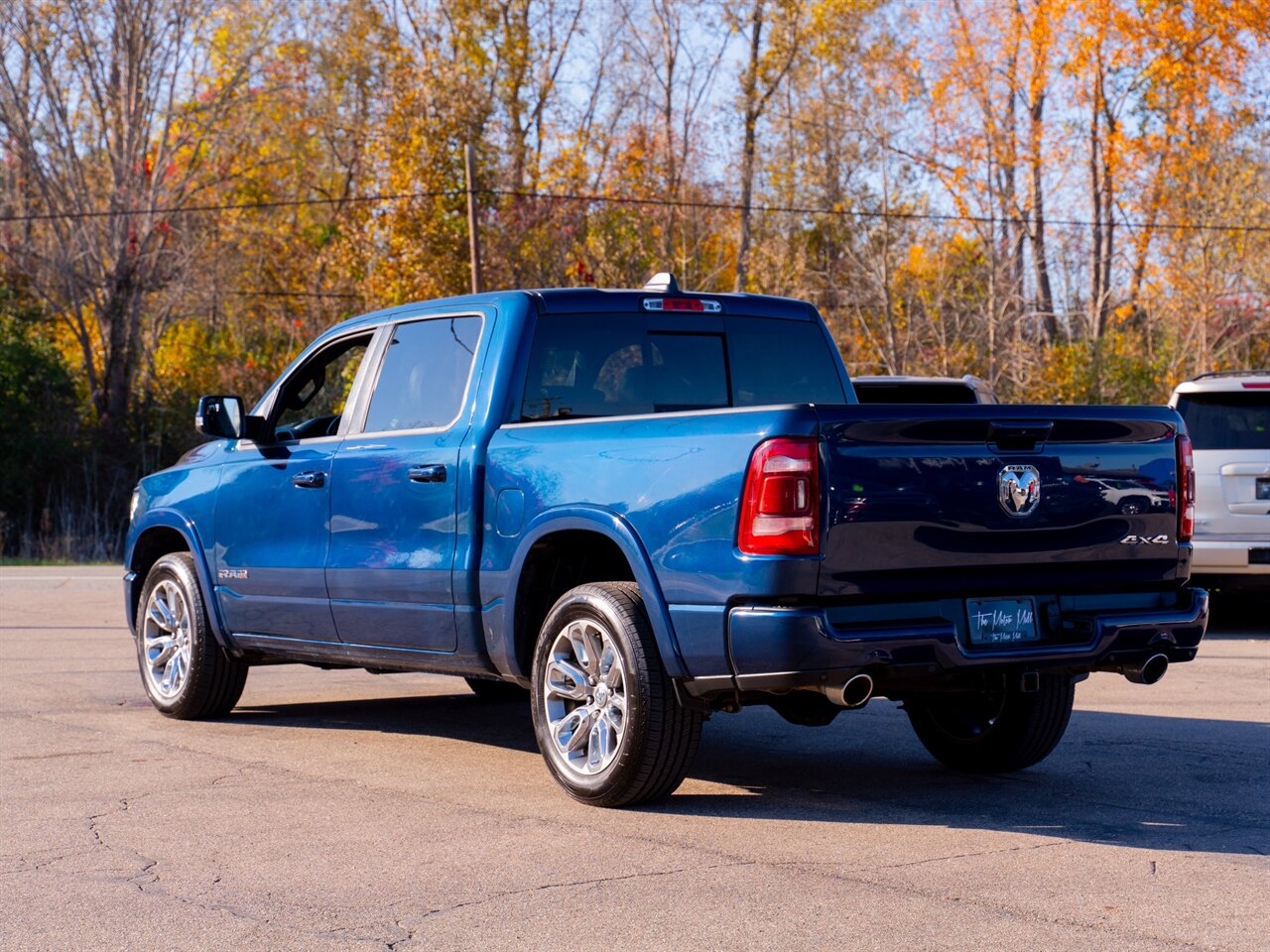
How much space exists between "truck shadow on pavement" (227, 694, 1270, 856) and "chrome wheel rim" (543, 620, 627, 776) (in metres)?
0.31

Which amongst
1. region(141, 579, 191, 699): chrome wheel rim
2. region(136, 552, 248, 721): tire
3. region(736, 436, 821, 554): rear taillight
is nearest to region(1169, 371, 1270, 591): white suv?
region(136, 552, 248, 721): tire

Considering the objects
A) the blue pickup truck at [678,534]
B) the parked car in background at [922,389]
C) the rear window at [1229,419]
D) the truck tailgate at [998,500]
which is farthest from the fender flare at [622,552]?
the rear window at [1229,419]

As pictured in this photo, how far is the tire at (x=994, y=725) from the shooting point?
710 cm

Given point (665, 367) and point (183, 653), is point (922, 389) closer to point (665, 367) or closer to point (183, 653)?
point (665, 367)

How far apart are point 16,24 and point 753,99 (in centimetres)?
1923

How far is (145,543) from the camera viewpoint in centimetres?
938

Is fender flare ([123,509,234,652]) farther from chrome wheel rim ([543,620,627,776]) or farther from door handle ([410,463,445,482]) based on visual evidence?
chrome wheel rim ([543,620,627,776])

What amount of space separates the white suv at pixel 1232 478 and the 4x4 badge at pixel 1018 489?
A: 7.23m

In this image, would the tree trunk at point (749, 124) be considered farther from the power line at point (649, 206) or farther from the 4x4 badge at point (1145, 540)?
the 4x4 badge at point (1145, 540)

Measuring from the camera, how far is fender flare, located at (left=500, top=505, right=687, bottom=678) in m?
6.00

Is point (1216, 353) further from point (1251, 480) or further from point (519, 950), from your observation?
point (519, 950)

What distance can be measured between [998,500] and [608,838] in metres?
1.87

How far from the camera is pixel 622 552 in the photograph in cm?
646

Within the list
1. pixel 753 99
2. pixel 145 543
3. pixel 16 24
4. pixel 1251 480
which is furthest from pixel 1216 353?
pixel 145 543
